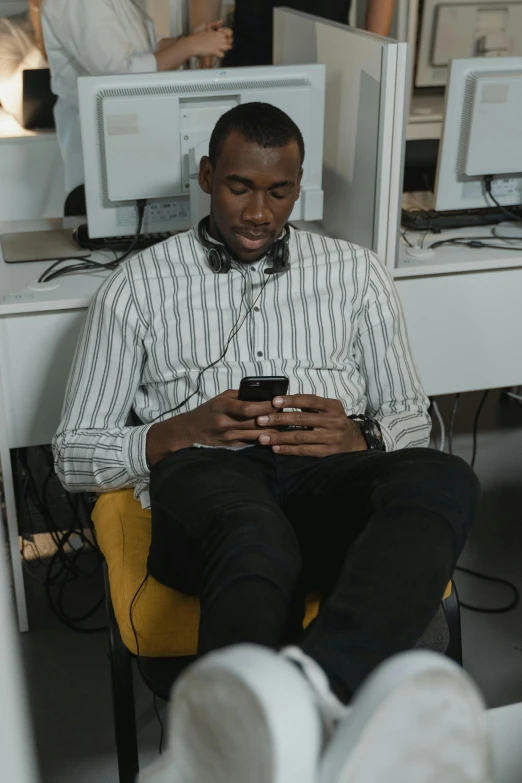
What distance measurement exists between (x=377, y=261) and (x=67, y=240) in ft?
2.58

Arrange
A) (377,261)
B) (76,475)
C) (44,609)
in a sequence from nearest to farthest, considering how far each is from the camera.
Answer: (76,475) → (377,261) → (44,609)

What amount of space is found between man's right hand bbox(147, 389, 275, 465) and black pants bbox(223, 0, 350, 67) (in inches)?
71.1

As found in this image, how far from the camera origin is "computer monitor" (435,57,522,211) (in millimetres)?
1955

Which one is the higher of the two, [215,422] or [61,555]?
[215,422]

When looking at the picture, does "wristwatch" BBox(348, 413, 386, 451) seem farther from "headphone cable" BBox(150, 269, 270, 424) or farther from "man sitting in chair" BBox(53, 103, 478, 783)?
"headphone cable" BBox(150, 269, 270, 424)

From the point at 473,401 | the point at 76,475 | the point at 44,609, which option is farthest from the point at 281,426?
the point at 473,401

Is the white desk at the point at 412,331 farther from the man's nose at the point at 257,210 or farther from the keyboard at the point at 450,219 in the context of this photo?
the man's nose at the point at 257,210

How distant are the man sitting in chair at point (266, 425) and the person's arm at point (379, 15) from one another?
129 centimetres

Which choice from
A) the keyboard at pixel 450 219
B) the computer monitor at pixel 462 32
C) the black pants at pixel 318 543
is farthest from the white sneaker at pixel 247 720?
the computer monitor at pixel 462 32

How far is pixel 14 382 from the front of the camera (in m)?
1.84

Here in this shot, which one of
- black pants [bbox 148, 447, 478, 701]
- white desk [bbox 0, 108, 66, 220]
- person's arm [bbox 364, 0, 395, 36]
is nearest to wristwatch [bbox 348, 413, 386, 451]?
black pants [bbox 148, 447, 478, 701]

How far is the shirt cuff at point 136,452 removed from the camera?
4.98 feet

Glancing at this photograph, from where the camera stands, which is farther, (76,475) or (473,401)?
(473,401)

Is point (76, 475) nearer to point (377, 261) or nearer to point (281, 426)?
point (281, 426)
